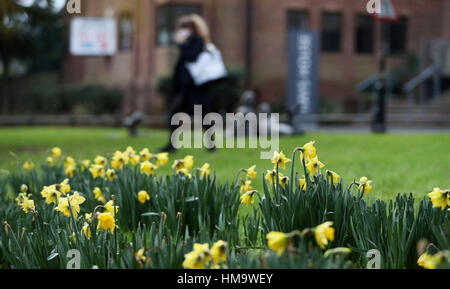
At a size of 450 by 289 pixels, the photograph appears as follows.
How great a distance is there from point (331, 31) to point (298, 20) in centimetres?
173

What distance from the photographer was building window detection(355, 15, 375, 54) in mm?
26734

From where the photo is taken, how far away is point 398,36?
27281 mm

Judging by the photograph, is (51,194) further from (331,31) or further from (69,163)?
(331,31)

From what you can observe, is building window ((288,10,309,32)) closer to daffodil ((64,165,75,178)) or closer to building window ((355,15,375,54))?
building window ((355,15,375,54))

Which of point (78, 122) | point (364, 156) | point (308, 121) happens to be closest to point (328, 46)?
point (308, 121)

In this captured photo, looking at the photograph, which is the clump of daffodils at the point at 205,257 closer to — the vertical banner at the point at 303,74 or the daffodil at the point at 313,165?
the daffodil at the point at 313,165

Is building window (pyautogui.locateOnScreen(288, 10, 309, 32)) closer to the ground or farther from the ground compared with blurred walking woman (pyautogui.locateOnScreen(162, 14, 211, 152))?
farther from the ground

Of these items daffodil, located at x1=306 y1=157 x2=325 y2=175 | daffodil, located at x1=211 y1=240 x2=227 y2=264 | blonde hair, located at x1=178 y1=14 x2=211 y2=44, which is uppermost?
blonde hair, located at x1=178 y1=14 x2=211 y2=44

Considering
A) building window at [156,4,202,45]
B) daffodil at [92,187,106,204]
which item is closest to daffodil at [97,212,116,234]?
daffodil at [92,187,106,204]

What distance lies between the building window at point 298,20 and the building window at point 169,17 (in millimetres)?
4101

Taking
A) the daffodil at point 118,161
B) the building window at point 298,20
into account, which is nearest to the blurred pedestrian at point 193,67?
the daffodil at point 118,161

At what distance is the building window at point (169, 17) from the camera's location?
24500 millimetres

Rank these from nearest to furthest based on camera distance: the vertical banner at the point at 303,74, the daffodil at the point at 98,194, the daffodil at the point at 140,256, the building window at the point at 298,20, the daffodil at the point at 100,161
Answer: the daffodil at the point at 140,256 < the daffodil at the point at 98,194 < the daffodil at the point at 100,161 < the vertical banner at the point at 303,74 < the building window at the point at 298,20

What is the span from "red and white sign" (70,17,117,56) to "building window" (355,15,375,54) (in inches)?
442
